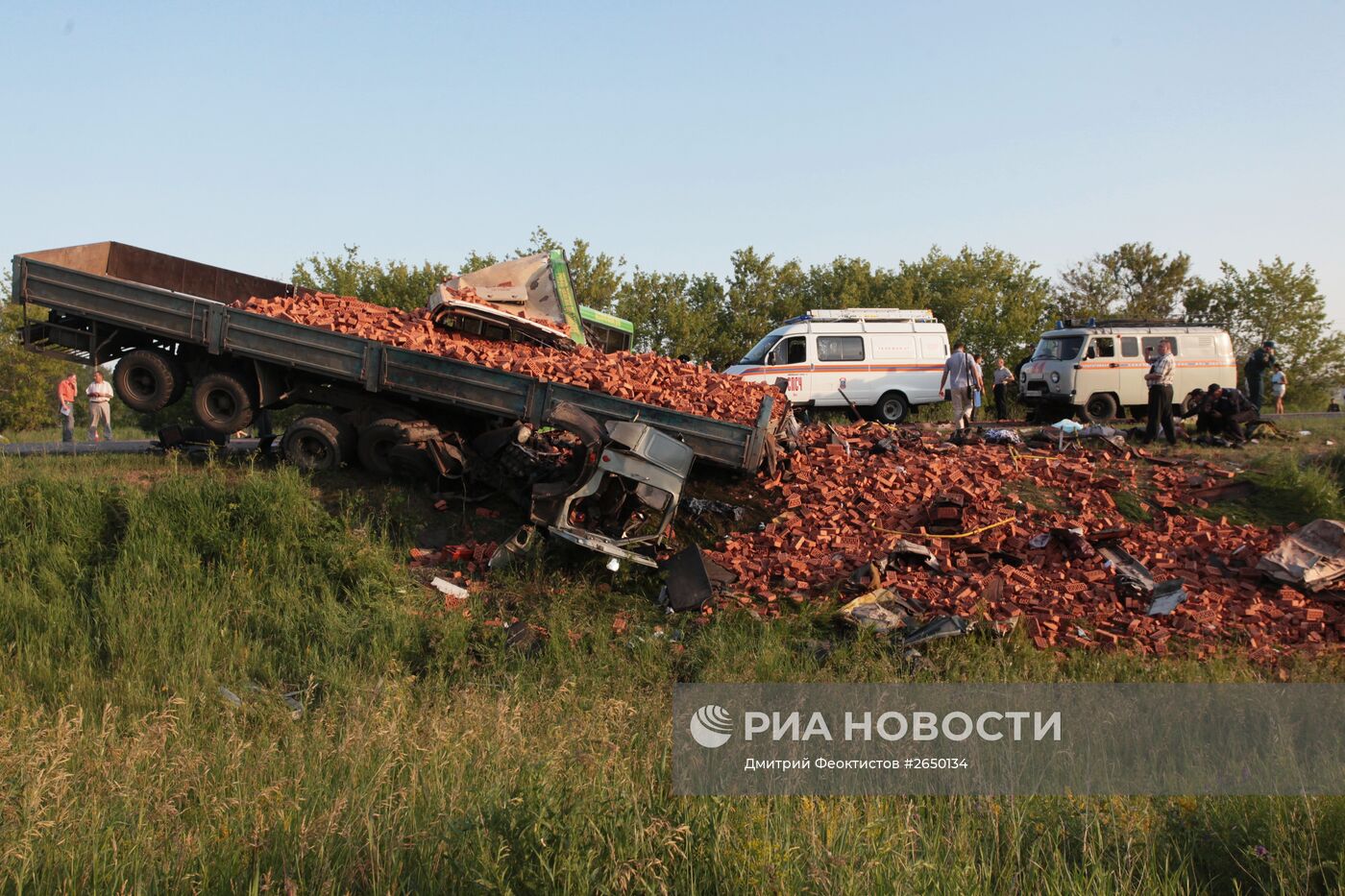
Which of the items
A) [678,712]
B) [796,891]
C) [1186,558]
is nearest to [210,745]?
[678,712]

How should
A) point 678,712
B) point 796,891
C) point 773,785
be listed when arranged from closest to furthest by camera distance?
point 796,891 < point 773,785 < point 678,712

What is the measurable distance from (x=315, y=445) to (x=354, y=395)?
0.70 metres

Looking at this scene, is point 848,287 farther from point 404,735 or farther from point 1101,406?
point 404,735

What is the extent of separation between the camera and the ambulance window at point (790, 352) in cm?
1905

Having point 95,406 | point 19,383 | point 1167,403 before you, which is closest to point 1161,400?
point 1167,403

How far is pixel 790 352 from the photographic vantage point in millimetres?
19156

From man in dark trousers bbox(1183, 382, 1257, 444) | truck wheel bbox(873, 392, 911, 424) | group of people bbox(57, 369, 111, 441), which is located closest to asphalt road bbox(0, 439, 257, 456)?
group of people bbox(57, 369, 111, 441)

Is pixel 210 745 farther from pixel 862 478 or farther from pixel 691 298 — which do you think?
pixel 691 298

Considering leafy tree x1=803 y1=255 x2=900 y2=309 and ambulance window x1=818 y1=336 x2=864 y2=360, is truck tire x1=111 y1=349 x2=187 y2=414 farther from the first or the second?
leafy tree x1=803 y1=255 x2=900 y2=309

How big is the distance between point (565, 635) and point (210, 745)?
300cm

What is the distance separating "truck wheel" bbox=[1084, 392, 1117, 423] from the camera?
19922 millimetres

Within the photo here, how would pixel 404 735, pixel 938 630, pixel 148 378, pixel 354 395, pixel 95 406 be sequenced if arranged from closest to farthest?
1. pixel 404 735
2. pixel 938 630
3. pixel 354 395
4. pixel 148 378
5. pixel 95 406

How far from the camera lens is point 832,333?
63.8ft

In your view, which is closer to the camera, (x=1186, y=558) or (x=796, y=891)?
(x=796, y=891)
